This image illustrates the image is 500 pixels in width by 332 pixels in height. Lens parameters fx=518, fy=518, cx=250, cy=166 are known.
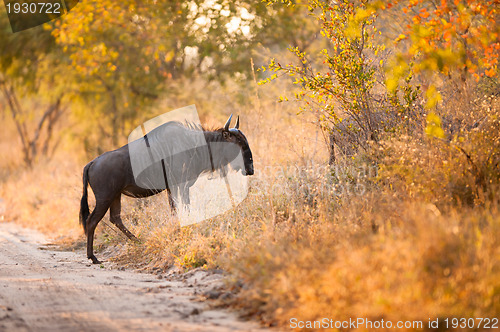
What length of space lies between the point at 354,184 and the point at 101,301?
3692 mm

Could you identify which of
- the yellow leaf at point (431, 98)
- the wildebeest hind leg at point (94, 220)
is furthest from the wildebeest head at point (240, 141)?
the yellow leaf at point (431, 98)

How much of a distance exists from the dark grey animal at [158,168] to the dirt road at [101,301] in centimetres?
95

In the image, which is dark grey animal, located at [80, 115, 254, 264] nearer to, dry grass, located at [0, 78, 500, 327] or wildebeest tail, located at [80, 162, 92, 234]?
wildebeest tail, located at [80, 162, 92, 234]

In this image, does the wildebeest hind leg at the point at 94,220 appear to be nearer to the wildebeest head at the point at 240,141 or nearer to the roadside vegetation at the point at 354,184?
the roadside vegetation at the point at 354,184

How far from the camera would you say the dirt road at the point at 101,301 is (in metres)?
4.16

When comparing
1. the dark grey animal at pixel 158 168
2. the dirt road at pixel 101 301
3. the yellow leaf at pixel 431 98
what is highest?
the yellow leaf at pixel 431 98

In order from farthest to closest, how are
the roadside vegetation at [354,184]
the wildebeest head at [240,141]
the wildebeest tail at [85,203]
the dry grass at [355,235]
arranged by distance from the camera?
the wildebeest head at [240,141] → the wildebeest tail at [85,203] → the roadside vegetation at [354,184] → the dry grass at [355,235]

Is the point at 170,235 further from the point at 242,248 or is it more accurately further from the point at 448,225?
the point at 448,225

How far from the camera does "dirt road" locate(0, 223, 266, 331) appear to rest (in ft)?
13.7

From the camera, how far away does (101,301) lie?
487cm

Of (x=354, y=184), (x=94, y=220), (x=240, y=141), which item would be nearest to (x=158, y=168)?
(x=94, y=220)

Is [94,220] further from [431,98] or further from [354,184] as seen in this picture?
[431,98]

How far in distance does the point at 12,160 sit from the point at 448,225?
2110 centimetres

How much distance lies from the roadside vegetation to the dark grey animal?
416 mm
